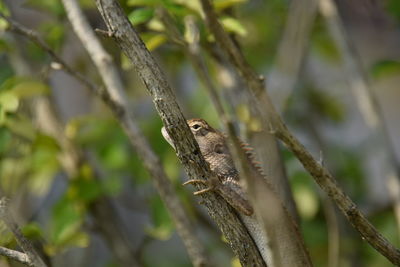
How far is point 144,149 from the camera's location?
2654 mm

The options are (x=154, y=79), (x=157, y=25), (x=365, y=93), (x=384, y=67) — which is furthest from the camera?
(x=365, y=93)

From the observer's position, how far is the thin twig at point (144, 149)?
2547 millimetres

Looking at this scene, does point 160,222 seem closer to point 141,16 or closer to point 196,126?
point 196,126

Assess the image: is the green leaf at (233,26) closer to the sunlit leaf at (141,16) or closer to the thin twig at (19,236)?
the sunlit leaf at (141,16)

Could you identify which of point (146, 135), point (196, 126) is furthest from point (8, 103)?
point (146, 135)

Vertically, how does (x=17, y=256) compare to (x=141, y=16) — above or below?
below

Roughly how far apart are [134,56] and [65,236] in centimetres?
148

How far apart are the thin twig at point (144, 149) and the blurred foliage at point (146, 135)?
114 mm

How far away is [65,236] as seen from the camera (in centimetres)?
295

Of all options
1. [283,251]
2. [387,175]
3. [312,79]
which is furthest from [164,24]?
[312,79]

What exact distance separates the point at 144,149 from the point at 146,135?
3.22 feet

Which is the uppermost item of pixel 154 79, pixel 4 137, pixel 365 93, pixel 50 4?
pixel 50 4

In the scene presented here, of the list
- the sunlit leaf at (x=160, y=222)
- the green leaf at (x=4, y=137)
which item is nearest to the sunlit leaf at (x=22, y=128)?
the green leaf at (x=4, y=137)

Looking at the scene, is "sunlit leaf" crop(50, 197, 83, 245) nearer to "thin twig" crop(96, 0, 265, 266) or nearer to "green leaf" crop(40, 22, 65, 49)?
"green leaf" crop(40, 22, 65, 49)
